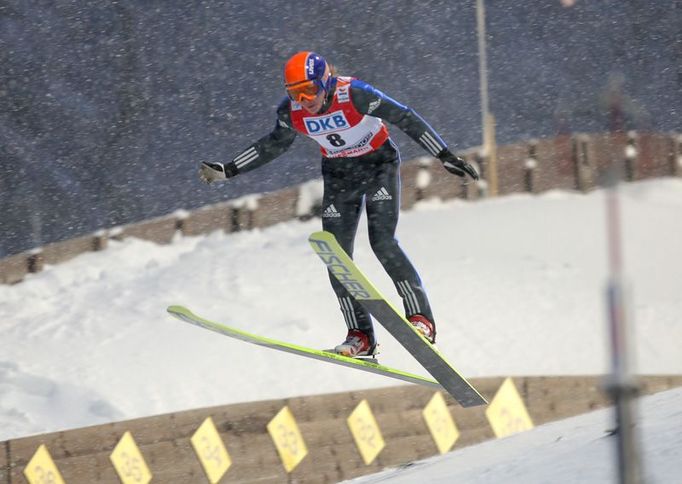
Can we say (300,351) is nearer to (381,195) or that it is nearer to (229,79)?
(381,195)

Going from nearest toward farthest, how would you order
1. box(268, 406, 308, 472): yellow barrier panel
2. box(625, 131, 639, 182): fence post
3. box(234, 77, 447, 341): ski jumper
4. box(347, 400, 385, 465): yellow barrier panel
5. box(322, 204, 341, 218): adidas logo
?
1. box(234, 77, 447, 341): ski jumper
2. box(322, 204, 341, 218): adidas logo
3. box(268, 406, 308, 472): yellow barrier panel
4. box(347, 400, 385, 465): yellow barrier panel
5. box(625, 131, 639, 182): fence post

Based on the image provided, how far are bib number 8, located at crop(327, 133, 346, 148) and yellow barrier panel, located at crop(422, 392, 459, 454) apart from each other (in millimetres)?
4375

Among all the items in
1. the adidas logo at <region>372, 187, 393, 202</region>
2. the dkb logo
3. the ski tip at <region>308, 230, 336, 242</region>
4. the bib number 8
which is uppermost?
the dkb logo

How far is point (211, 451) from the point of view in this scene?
8.70 m

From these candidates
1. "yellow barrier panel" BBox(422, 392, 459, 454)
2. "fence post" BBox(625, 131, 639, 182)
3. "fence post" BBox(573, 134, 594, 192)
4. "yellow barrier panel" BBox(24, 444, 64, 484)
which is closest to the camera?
"yellow barrier panel" BBox(24, 444, 64, 484)

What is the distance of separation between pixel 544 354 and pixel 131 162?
2072 cm

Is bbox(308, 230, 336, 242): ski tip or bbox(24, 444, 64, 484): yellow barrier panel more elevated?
bbox(308, 230, 336, 242): ski tip

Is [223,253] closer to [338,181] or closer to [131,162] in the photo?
[338,181]

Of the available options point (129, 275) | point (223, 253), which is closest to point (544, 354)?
point (223, 253)

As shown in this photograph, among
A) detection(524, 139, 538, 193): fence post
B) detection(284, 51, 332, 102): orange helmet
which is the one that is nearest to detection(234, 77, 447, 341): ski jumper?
detection(284, 51, 332, 102): orange helmet

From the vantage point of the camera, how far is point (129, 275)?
1421 centimetres

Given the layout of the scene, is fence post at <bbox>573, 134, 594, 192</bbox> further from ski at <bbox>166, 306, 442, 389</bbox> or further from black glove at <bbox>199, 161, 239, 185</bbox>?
black glove at <bbox>199, 161, 239, 185</bbox>

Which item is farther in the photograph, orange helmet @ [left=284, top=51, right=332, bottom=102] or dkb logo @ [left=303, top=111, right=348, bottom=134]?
dkb logo @ [left=303, top=111, right=348, bottom=134]

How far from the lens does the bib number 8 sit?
19.2ft
